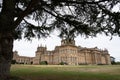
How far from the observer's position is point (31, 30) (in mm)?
11172

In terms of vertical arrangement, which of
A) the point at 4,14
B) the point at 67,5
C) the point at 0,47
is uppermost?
the point at 67,5

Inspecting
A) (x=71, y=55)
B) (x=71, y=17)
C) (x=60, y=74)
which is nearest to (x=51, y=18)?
(x=71, y=17)

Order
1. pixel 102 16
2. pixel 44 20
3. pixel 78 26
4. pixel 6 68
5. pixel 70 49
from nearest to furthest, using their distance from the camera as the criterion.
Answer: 1. pixel 6 68
2. pixel 102 16
3. pixel 78 26
4. pixel 44 20
5. pixel 70 49

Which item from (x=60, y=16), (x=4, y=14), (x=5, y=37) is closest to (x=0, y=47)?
(x=5, y=37)

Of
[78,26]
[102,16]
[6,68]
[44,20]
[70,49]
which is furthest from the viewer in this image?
[70,49]

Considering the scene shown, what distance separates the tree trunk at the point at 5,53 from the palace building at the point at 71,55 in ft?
255

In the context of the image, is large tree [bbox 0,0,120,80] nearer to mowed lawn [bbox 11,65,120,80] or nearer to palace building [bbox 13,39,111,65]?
mowed lawn [bbox 11,65,120,80]

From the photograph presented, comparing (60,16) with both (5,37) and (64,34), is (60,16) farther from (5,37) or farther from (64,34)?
(5,37)

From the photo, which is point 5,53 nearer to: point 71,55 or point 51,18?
point 51,18

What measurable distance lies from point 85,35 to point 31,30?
3.39 metres

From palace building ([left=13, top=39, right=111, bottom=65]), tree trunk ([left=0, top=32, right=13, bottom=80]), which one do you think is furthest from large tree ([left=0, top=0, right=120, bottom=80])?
palace building ([left=13, top=39, right=111, bottom=65])

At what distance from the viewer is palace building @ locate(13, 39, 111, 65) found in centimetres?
8750

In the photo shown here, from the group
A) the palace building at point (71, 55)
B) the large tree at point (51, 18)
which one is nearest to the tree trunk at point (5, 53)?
the large tree at point (51, 18)

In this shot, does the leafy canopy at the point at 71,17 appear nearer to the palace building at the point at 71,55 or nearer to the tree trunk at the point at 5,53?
the tree trunk at the point at 5,53
